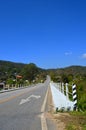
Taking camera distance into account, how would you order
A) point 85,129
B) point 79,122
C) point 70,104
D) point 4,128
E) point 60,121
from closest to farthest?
1. point 85,129
2. point 4,128
3. point 79,122
4. point 60,121
5. point 70,104

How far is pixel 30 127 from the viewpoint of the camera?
1077 centimetres

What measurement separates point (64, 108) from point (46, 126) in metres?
4.79

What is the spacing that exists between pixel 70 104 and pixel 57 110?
715mm

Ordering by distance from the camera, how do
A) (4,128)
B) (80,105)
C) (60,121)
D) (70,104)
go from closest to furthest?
(4,128), (60,121), (70,104), (80,105)

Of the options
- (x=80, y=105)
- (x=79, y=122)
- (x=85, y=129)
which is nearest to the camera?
(x=85, y=129)

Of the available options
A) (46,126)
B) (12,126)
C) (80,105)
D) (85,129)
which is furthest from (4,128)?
(80,105)

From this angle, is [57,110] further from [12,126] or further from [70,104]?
[12,126]

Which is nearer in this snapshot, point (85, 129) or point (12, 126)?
point (85, 129)

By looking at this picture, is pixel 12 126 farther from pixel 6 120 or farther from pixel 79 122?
pixel 79 122

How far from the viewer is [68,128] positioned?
10320 mm

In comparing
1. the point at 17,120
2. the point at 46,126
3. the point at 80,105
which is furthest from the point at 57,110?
the point at 46,126

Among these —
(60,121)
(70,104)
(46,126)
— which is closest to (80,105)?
(70,104)

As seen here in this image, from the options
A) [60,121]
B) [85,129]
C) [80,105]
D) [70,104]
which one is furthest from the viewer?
[80,105]

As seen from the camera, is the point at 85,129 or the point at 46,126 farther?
the point at 46,126
